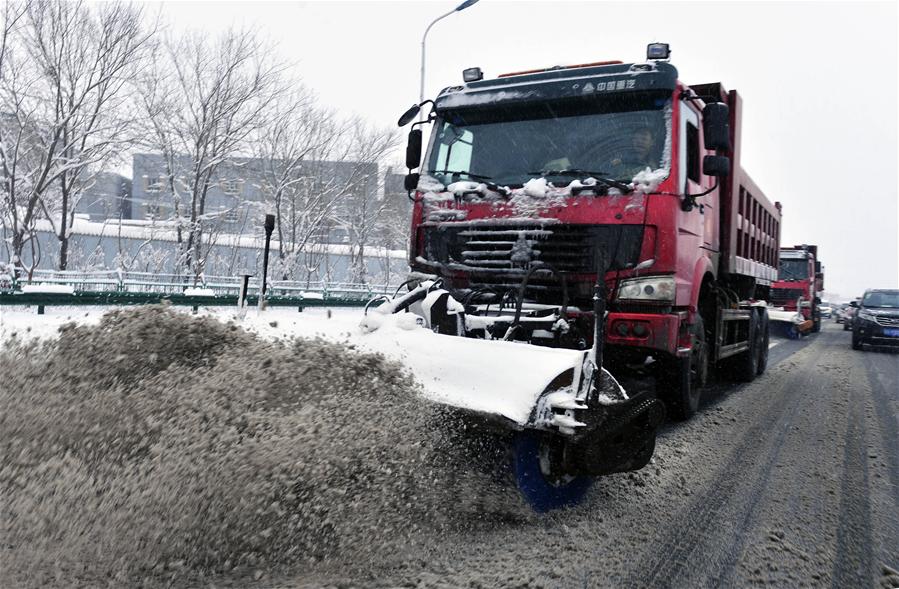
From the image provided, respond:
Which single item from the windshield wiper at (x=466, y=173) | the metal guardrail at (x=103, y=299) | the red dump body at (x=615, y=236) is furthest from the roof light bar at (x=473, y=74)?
the metal guardrail at (x=103, y=299)

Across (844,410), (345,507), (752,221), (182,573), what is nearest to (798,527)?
(345,507)

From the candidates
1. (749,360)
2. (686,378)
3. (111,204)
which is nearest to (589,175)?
(686,378)

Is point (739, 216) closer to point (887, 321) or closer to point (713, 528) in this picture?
point (713, 528)

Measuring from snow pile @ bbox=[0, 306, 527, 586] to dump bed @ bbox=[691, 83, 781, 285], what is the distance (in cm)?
470

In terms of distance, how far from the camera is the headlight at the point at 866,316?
52.4ft

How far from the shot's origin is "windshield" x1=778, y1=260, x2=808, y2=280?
2109 cm

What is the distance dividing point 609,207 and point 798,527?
2.29m

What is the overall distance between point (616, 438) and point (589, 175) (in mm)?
2138

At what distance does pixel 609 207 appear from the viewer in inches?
175

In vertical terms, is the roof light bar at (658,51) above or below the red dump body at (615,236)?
above

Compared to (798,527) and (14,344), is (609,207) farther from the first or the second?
(14,344)

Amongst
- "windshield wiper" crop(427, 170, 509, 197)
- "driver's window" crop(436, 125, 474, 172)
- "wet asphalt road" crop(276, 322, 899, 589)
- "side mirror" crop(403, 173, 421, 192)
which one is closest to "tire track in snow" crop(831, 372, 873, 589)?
"wet asphalt road" crop(276, 322, 899, 589)

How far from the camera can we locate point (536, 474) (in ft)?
10.8

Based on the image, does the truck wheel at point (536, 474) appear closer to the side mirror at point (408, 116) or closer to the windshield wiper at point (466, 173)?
the windshield wiper at point (466, 173)
